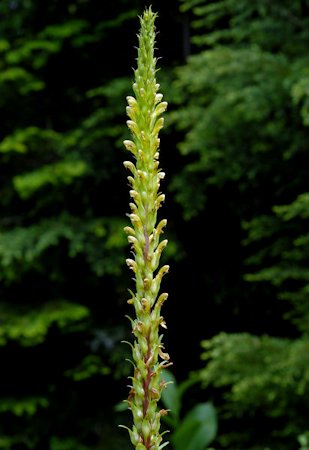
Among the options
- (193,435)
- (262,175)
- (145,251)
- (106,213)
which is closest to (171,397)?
(193,435)

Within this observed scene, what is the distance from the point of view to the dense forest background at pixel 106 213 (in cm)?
497

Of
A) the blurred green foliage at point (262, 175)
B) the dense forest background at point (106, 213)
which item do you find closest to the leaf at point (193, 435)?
the blurred green foliage at point (262, 175)

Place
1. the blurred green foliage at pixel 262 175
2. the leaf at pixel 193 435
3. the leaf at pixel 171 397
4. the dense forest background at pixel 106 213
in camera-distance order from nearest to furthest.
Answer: the leaf at pixel 193 435
the leaf at pixel 171 397
the blurred green foliage at pixel 262 175
the dense forest background at pixel 106 213

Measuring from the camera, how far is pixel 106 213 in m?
6.44

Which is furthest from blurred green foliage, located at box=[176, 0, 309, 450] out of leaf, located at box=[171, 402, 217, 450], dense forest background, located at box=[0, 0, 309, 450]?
leaf, located at box=[171, 402, 217, 450]

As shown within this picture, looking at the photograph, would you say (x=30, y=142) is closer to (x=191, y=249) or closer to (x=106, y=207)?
(x=106, y=207)

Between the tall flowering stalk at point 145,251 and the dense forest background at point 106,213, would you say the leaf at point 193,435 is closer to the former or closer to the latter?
the dense forest background at point 106,213

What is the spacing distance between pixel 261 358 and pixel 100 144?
117 inches

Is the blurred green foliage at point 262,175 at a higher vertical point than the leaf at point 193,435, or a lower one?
higher

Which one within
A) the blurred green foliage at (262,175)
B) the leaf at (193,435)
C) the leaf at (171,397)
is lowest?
the leaf at (193,435)

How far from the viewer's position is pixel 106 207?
6434mm

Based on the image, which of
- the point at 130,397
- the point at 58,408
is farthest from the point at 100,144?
the point at 130,397

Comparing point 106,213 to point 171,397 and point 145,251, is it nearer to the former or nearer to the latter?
point 171,397

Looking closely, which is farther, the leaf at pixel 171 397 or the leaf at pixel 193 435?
the leaf at pixel 171 397
